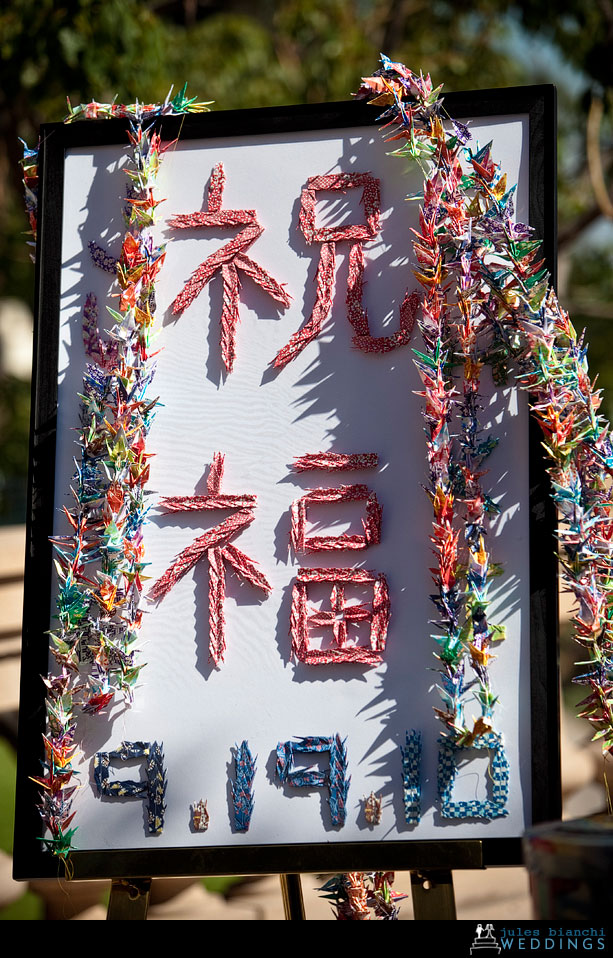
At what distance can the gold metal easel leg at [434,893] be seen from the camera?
1.56m

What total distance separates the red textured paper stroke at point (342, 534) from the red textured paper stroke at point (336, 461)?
0.11ft

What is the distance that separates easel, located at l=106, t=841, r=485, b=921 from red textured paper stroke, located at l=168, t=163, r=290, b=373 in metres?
0.86

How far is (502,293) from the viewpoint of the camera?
1.62m

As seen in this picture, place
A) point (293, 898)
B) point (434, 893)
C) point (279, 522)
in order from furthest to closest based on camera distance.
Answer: point (293, 898) → point (279, 522) → point (434, 893)

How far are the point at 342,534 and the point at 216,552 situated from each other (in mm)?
213

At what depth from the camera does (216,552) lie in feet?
5.49

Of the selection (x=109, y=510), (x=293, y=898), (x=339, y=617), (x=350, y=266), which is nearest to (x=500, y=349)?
(x=350, y=266)

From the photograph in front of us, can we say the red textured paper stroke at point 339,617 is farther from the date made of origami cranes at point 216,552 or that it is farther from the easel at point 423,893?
the easel at point 423,893

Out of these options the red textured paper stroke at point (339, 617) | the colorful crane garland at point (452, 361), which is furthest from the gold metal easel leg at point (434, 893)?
the red textured paper stroke at point (339, 617)

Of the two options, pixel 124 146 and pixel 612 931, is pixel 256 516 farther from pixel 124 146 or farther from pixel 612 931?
pixel 612 931

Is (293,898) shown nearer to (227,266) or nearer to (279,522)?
(279,522)

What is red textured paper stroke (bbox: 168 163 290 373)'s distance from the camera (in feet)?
5.67

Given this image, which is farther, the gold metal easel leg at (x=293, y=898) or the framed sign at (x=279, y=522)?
the gold metal easel leg at (x=293, y=898)

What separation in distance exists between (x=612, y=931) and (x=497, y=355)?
2.91 feet
